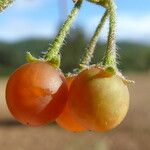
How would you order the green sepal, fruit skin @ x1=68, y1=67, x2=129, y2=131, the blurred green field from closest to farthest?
fruit skin @ x1=68, y1=67, x2=129, y2=131
the green sepal
the blurred green field

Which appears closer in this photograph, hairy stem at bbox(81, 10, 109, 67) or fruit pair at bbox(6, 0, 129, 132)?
fruit pair at bbox(6, 0, 129, 132)

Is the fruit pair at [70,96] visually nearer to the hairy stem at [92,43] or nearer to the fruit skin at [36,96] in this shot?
the fruit skin at [36,96]

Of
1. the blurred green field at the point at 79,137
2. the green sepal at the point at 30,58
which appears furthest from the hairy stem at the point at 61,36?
the blurred green field at the point at 79,137

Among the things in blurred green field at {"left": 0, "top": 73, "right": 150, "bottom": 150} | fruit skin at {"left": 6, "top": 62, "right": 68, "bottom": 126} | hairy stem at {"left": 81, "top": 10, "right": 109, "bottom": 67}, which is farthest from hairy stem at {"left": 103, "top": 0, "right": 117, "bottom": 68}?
blurred green field at {"left": 0, "top": 73, "right": 150, "bottom": 150}

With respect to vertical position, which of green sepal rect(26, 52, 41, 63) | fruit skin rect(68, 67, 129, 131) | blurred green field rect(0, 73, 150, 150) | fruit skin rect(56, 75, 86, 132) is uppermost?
green sepal rect(26, 52, 41, 63)

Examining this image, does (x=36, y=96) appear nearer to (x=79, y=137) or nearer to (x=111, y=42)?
(x=111, y=42)

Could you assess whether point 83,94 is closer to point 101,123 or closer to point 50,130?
point 101,123

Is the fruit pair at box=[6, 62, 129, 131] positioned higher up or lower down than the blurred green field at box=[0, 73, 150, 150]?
higher up

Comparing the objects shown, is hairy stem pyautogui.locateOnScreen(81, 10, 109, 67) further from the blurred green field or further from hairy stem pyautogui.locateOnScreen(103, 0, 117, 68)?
the blurred green field
